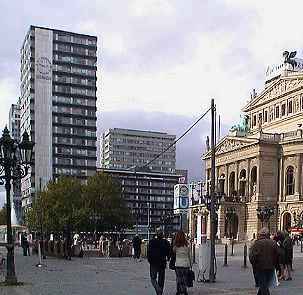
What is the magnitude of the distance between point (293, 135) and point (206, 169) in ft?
74.8

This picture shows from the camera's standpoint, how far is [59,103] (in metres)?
159

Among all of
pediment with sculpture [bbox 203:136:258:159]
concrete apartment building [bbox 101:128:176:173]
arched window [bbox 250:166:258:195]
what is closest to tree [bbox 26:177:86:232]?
arched window [bbox 250:166:258:195]

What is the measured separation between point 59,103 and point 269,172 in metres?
78.6

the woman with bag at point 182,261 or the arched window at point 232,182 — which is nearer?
the woman with bag at point 182,261

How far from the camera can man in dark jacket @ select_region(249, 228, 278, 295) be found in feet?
47.1

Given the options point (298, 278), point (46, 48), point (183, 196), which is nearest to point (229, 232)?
point (183, 196)

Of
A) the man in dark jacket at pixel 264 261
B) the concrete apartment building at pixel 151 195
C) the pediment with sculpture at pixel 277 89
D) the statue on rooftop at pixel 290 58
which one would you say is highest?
the statue on rooftop at pixel 290 58

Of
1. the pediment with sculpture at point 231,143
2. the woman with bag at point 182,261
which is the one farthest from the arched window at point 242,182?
the woman with bag at point 182,261

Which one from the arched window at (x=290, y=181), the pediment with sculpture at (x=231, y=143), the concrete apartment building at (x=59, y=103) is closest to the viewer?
the arched window at (x=290, y=181)

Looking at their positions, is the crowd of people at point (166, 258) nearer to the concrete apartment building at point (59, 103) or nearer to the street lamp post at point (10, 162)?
the street lamp post at point (10, 162)

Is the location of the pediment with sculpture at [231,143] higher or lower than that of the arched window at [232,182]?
higher

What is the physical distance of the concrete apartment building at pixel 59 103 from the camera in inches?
6152

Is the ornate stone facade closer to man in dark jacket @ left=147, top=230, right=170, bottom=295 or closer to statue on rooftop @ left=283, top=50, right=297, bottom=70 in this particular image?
statue on rooftop @ left=283, top=50, right=297, bottom=70

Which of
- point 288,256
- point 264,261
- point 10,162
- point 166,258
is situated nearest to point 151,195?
point 288,256
